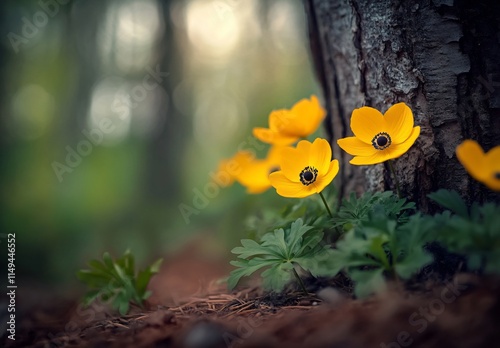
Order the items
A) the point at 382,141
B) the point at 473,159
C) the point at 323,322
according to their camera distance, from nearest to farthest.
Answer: the point at 323,322
the point at 473,159
the point at 382,141

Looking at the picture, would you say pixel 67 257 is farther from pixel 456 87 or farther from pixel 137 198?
pixel 456 87

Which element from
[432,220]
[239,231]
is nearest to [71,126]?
[239,231]

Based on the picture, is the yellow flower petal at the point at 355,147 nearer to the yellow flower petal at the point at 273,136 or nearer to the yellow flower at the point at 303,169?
the yellow flower at the point at 303,169

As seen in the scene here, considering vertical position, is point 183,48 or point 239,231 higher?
point 183,48

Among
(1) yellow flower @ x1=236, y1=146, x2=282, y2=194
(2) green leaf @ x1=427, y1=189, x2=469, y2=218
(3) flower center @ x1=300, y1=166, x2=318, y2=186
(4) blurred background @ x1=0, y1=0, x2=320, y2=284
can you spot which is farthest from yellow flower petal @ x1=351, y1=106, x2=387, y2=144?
(4) blurred background @ x1=0, y1=0, x2=320, y2=284

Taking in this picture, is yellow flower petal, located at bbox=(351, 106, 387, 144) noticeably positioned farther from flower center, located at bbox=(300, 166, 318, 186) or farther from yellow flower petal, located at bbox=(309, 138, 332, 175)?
flower center, located at bbox=(300, 166, 318, 186)

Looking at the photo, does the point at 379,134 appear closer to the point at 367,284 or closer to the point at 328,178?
the point at 328,178

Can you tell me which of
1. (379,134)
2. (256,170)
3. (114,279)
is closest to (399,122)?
(379,134)

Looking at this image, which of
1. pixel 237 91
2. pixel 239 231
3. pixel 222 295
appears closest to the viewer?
pixel 222 295
